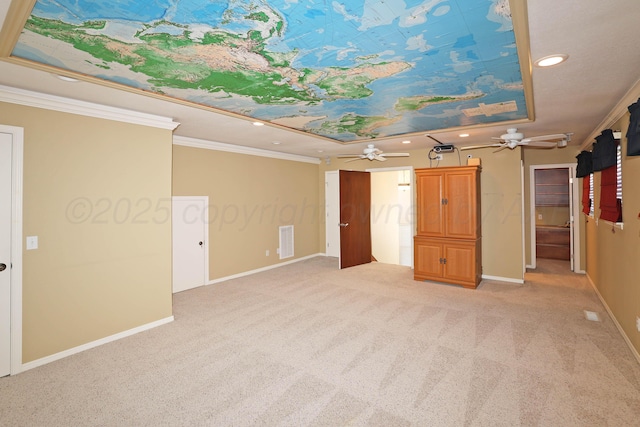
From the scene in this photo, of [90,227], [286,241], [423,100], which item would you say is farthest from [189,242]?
[423,100]

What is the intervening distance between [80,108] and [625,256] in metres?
5.76

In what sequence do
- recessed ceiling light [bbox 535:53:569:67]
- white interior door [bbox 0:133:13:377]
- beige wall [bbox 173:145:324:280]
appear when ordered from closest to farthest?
recessed ceiling light [bbox 535:53:569:67] < white interior door [bbox 0:133:13:377] < beige wall [bbox 173:145:324:280]

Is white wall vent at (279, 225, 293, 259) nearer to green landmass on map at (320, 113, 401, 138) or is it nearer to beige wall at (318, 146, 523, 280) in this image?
green landmass on map at (320, 113, 401, 138)

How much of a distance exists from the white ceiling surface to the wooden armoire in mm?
706

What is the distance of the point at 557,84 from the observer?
260cm

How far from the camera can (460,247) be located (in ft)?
16.7

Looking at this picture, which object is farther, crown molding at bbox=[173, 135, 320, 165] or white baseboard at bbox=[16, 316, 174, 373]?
crown molding at bbox=[173, 135, 320, 165]

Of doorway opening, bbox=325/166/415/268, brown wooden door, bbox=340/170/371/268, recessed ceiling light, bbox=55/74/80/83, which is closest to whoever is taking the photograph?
recessed ceiling light, bbox=55/74/80/83

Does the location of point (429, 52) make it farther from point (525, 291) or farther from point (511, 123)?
point (525, 291)

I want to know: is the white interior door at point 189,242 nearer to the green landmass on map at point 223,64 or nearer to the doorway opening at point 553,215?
the green landmass on map at point 223,64

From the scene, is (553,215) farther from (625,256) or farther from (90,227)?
(90,227)

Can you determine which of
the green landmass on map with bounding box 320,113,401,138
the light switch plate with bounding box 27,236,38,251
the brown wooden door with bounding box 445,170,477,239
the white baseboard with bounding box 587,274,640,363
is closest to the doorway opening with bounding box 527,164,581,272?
the white baseboard with bounding box 587,274,640,363

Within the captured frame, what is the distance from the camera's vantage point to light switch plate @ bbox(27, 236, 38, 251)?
9.15 feet

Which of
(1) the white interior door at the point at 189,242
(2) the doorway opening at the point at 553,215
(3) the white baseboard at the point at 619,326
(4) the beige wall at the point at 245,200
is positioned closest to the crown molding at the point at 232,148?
(4) the beige wall at the point at 245,200
